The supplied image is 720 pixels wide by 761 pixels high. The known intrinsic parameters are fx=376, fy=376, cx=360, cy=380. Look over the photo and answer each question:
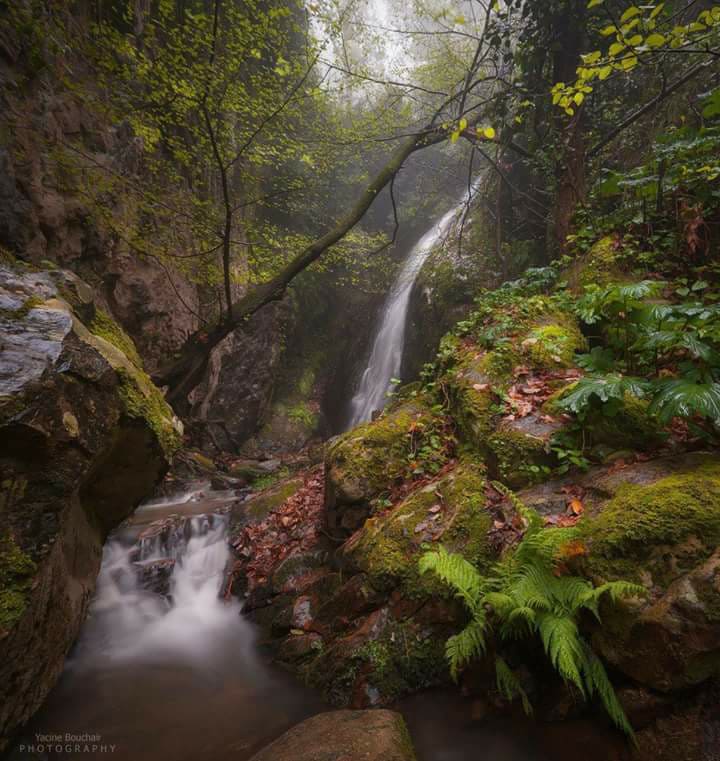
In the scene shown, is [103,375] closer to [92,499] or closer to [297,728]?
[92,499]

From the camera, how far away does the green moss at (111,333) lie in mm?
3748

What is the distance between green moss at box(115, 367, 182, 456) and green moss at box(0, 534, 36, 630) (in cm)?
125

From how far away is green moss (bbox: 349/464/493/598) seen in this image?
294 centimetres

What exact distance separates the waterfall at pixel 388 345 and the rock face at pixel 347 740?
358 inches

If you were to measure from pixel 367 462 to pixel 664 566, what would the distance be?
265cm

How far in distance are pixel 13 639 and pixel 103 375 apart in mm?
1717

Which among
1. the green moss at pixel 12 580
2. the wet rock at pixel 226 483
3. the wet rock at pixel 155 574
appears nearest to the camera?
the green moss at pixel 12 580

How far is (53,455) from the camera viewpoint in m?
2.44

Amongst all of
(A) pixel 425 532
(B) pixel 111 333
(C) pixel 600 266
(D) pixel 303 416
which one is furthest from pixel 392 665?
(D) pixel 303 416

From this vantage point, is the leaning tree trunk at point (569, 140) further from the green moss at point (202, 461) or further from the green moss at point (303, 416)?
the green moss at point (303, 416)

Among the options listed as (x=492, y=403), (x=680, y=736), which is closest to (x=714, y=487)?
(x=680, y=736)

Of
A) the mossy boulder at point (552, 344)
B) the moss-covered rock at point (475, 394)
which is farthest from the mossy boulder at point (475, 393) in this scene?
the mossy boulder at point (552, 344)

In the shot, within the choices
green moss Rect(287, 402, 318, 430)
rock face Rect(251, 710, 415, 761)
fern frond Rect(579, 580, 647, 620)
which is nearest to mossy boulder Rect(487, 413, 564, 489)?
fern frond Rect(579, 580, 647, 620)

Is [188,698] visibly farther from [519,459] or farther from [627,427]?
[627,427]
